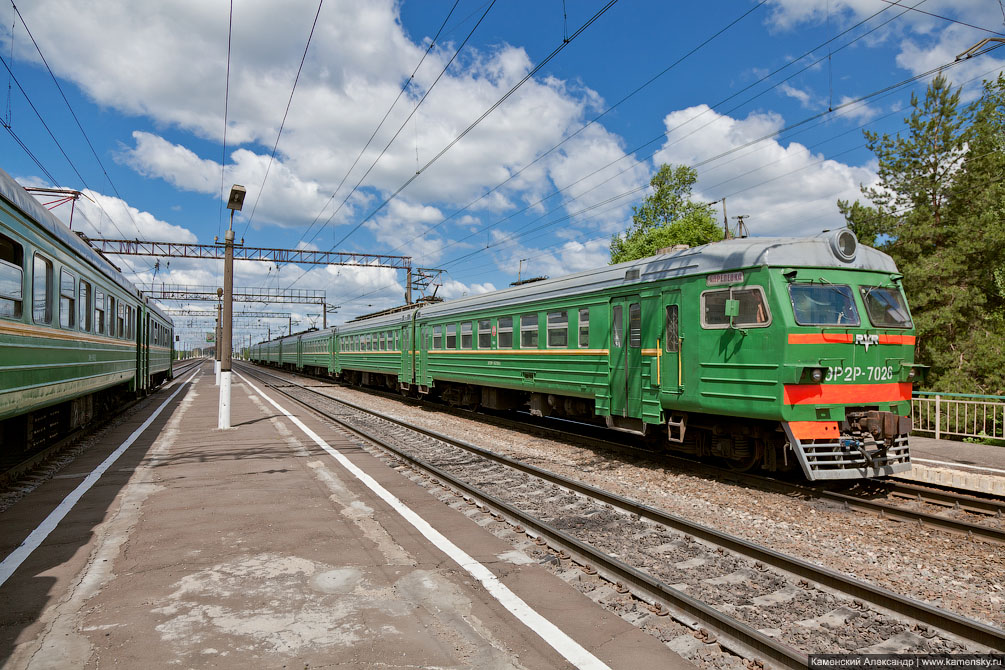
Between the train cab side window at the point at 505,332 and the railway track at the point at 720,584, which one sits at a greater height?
the train cab side window at the point at 505,332

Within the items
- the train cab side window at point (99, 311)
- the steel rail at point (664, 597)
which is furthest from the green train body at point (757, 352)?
the train cab side window at point (99, 311)

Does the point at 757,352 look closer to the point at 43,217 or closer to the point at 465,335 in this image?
the point at 465,335

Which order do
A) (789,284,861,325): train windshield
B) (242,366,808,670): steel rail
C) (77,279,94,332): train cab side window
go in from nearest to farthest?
1. (242,366,808,670): steel rail
2. (789,284,861,325): train windshield
3. (77,279,94,332): train cab side window

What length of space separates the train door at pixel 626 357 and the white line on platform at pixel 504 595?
13.9ft

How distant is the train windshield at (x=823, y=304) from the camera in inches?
291

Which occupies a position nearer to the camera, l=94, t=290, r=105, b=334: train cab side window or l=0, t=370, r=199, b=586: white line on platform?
l=0, t=370, r=199, b=586: white line on platform

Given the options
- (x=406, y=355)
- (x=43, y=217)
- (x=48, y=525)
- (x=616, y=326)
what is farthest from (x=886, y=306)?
(x=406, y=355)

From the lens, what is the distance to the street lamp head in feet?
44.4

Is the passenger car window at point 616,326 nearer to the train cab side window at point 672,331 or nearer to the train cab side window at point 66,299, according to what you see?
the train cab side window at point 672,331

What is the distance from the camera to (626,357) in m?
9.75

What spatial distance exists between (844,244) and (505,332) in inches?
304

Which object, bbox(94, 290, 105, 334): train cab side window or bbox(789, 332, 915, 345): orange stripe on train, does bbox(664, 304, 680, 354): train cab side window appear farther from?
bbox(94, 290, 105, 334): train cab side window

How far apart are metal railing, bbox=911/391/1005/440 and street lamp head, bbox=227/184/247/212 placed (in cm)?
1470

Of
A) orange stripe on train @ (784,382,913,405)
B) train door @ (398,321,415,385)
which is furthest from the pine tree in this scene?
orange stripe on train @ (784,382,913,405)
